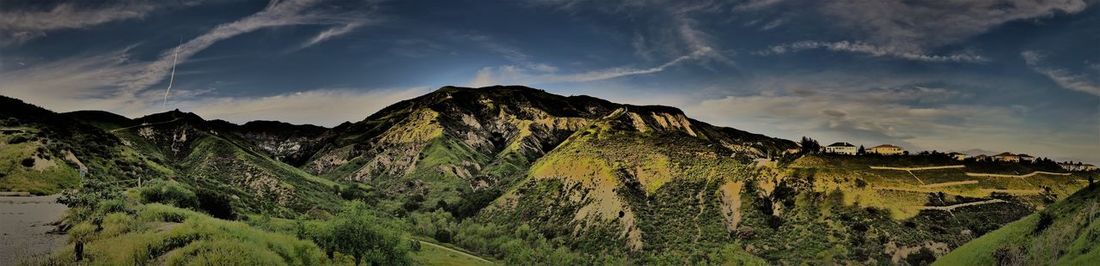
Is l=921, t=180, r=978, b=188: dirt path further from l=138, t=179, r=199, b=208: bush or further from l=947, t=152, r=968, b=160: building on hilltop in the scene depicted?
l=138, t=179, r=199, b=208: bush

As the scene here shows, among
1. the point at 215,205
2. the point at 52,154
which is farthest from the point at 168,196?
the point at 52,154

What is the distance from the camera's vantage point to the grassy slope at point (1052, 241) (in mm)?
25455

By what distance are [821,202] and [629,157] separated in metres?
65.1

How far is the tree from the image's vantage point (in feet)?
147

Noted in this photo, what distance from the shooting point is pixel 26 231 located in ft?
94.5

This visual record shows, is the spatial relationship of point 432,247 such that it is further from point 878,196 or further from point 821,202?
point 878,196

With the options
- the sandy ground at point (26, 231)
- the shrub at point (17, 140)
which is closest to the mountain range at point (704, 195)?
the shrub at point (17, 140)

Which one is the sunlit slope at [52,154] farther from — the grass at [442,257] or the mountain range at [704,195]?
the grass at [442,257]

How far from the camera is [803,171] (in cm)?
13375

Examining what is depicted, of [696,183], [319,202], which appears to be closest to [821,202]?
[696,183]

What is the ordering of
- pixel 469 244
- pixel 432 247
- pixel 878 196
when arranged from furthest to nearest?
pixel 469 244 < pixel 432 247 < pixel 878 196

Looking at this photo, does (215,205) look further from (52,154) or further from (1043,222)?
(1043,222)

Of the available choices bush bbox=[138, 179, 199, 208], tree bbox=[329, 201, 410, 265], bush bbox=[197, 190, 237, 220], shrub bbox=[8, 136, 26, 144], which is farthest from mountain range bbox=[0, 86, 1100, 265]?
tree bbox=[329, 201, 410, 265]

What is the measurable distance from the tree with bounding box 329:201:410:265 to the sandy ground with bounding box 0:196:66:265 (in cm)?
1729
